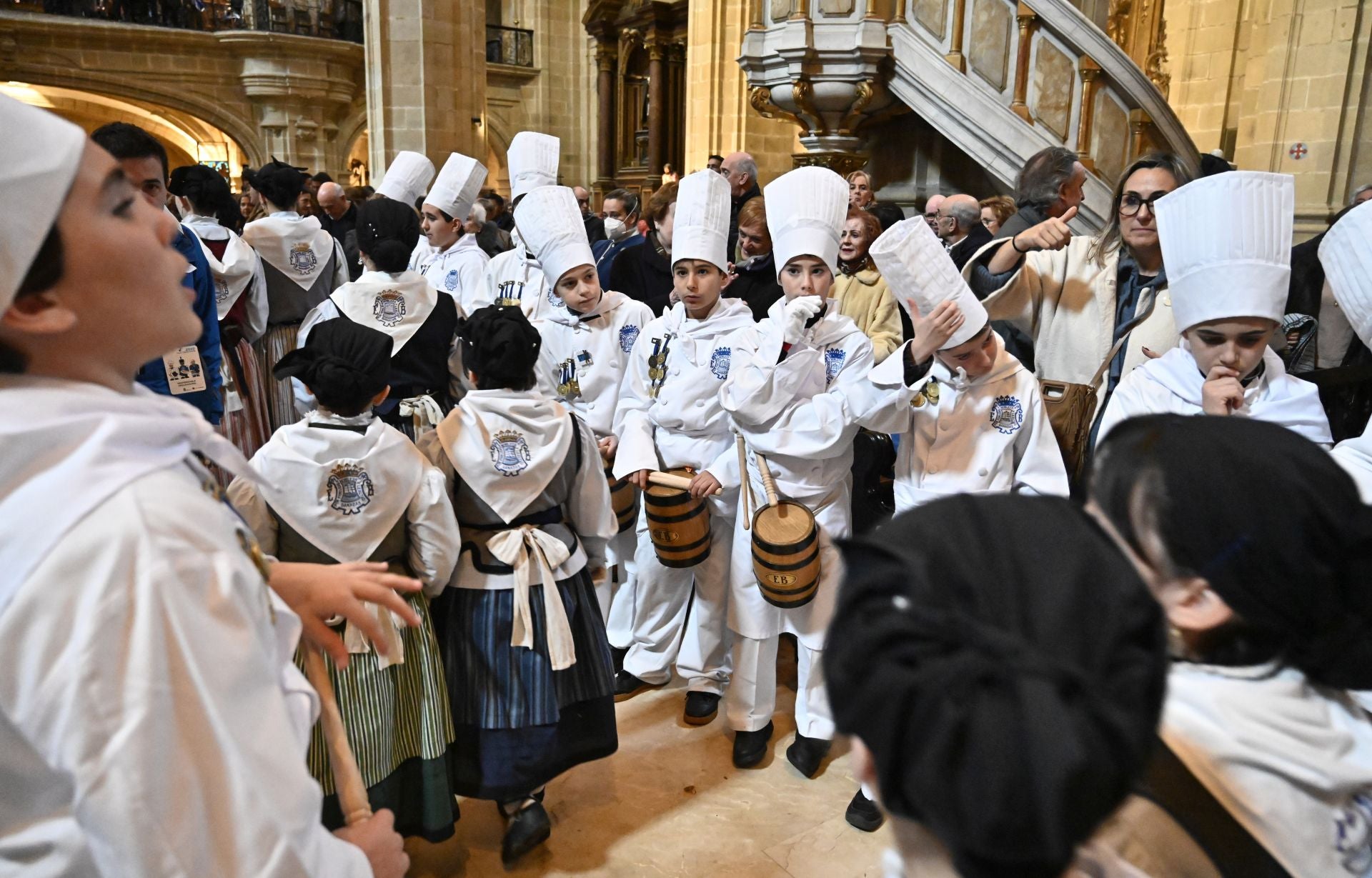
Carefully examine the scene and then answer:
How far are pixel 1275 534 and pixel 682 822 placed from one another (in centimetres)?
220

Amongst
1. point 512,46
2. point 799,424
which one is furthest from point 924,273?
point 512,46

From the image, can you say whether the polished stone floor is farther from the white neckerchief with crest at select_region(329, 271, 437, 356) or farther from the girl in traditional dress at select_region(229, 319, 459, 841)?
the white neckerchief with crest at select_region(329, 271, 437, 356)

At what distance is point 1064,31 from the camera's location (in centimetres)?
546

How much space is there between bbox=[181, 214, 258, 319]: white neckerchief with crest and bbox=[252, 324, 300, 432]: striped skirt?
44cm

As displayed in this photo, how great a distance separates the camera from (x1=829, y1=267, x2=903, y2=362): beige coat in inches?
151

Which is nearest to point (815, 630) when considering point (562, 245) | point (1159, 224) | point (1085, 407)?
point (1085, 407)

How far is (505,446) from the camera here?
2.51 metres

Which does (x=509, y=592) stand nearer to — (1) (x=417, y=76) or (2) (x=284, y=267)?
(2) (x=284, y=267)

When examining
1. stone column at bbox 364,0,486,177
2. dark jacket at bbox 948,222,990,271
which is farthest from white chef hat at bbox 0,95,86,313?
stone column at bbox 364,0,486,177

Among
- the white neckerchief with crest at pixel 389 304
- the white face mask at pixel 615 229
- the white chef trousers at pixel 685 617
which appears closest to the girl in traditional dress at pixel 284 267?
the white neckerchief with crest at pixel 389 304

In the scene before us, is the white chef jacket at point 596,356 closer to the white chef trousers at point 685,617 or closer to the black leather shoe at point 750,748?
the white chef trousers at point 685,617

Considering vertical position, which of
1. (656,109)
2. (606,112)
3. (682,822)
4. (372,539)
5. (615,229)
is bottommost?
(682,822)

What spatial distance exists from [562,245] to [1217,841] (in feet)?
11.2

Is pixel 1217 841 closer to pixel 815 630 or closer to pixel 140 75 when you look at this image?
pixel 815 630
